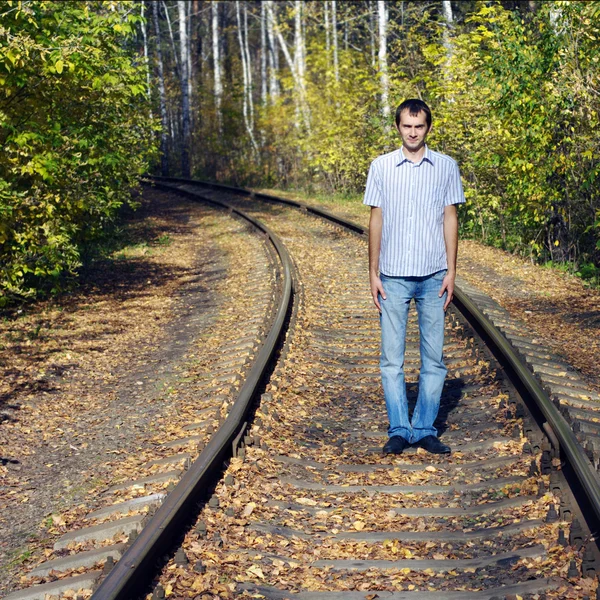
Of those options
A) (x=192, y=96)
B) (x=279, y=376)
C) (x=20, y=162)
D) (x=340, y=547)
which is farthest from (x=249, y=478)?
(x=192, y=96)

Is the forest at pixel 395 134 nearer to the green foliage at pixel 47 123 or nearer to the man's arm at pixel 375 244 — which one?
the green foliage at pixel 47 123

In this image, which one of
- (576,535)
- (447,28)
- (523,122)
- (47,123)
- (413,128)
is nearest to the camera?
(576,535)

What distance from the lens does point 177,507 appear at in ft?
14.2

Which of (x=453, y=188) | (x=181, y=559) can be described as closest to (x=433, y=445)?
(x=453, y=188)

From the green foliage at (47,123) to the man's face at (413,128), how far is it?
4.67 m

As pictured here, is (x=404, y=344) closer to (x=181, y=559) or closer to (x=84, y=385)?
(x=181, y=559)

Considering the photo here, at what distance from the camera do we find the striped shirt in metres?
5.48

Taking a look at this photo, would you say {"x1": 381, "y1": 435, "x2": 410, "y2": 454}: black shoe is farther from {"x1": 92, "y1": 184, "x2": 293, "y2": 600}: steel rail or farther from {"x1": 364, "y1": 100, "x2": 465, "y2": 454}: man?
{"x1": 92, "y1": 184, "x2": 293, "y2": 600}: steel rail

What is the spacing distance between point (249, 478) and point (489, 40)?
1196 centimetres

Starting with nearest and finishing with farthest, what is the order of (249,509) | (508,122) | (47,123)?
(249,509), (47,123), (508,122)

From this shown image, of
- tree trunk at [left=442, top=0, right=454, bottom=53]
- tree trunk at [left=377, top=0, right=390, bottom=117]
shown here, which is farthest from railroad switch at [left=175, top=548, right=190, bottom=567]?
tree trunk at [left=377, top=0, right=390, bottom=117]

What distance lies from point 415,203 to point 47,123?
6.48m

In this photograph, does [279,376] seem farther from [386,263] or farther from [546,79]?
[546,79]

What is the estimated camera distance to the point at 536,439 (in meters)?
5.48
